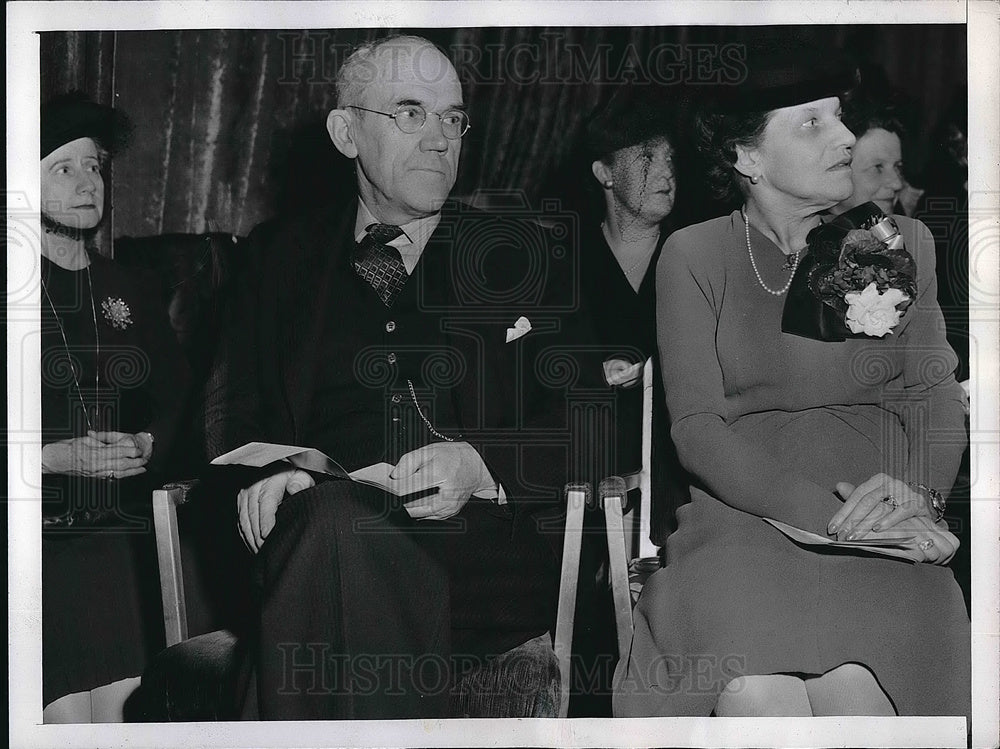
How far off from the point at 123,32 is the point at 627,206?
1293 mm

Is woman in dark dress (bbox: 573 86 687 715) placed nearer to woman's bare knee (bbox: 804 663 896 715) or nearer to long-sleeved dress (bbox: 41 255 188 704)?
woman's bare knee (bbox: 804 663 896 715)

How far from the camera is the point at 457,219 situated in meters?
2.38

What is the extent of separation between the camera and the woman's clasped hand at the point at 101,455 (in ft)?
7.88

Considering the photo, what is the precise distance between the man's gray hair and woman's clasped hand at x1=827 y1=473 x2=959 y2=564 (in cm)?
145

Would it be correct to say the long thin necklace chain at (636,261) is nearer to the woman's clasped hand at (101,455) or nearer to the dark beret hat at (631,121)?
the dark beret hat at (631,121)

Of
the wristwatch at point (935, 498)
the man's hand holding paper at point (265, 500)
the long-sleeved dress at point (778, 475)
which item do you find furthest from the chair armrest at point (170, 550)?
the wristwatch at point (935, 498)

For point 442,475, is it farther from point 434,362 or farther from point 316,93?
point 316,93

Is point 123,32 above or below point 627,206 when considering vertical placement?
above

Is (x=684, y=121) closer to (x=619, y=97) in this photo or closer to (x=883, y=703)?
(x=619, y=97)

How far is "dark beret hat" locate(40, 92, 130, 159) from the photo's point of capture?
7.88 ft

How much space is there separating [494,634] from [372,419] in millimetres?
592

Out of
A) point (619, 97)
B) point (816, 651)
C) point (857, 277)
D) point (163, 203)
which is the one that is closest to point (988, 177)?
point (857, 277)

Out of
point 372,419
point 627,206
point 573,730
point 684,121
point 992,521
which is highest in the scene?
point 684,121

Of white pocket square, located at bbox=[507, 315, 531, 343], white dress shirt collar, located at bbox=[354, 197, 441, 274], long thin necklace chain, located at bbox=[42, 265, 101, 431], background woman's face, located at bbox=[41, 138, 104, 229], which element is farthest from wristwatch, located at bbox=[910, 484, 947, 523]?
background woman's face, located at bbox=[41, 138, 104, 229]
